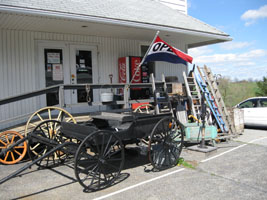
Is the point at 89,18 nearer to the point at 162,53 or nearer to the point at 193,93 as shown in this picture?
the point at 162,53

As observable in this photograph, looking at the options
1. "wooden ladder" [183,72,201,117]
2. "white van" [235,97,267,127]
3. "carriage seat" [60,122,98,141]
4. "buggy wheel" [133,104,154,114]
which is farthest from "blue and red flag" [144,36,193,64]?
"white van" [235,97,267,127]

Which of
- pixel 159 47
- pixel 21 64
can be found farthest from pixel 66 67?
pixel 159 47

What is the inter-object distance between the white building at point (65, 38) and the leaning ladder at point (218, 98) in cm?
165

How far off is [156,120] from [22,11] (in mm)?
4175

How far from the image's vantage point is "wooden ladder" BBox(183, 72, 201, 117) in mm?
9344

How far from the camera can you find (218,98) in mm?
9414

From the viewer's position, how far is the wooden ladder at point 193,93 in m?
9.34

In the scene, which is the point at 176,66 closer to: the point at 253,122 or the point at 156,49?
the point at 253,122

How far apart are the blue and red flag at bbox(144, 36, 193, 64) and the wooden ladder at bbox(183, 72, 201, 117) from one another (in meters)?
1.65

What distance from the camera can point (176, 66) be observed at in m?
12.9

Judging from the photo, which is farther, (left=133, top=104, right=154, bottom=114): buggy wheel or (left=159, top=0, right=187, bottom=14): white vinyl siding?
(left=159, top=0, right=187, bottom=14): white vinyl siding

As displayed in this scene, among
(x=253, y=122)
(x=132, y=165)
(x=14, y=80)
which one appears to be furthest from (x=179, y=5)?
(x=132, y=165)

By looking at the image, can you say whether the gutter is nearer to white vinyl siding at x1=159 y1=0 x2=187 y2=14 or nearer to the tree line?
white vinyl siding at x1=159 y1=0 x2=187 y2=14

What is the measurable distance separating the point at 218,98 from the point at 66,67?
548cm
